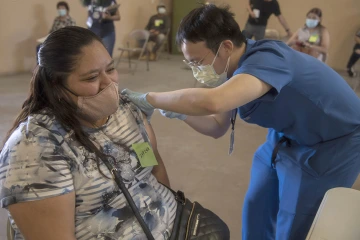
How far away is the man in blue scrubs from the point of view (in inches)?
45.5

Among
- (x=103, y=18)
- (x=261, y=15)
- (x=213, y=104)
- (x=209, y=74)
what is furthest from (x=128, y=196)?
(x=261, y=15)

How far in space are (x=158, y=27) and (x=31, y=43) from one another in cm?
236

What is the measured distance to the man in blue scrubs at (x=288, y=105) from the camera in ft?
3.79

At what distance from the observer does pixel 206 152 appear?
9.99 ft

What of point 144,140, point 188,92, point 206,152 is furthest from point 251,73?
point 206,152

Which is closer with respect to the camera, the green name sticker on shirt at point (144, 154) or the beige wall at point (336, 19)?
the green name sticker on shirt at point (144, 154)

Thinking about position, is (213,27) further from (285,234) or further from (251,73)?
(285,234)

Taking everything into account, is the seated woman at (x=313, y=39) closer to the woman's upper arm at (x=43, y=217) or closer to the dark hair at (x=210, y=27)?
the dark hair at (x=210, y=27)

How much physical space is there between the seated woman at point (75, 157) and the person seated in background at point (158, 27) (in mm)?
5815

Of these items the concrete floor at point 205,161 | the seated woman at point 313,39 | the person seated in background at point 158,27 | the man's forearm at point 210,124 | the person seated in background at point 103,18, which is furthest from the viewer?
the person seated in background at point 158,27

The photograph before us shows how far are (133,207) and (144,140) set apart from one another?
0.25 m

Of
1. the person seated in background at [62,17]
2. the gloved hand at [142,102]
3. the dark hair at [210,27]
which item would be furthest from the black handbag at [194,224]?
the person seated in background at [62,17]

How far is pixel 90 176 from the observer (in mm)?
1022

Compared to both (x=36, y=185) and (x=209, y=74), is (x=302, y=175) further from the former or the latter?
(x=36, y=185)
